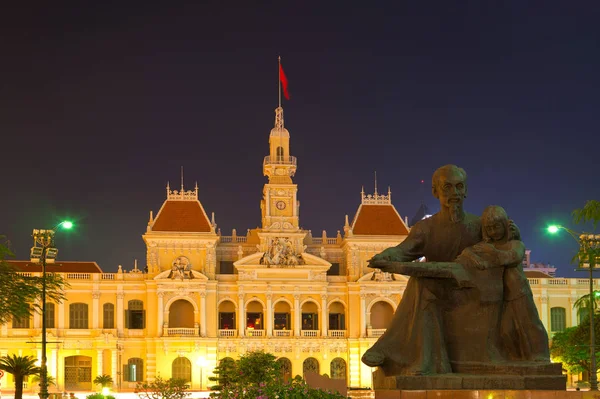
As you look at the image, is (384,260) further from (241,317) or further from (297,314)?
(241,317)

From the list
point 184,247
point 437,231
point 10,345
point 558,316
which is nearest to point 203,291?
point 184,247

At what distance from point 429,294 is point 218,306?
A: 57875 mm

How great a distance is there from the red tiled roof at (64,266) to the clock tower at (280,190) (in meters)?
13.1

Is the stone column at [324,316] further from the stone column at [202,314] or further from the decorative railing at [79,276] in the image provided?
the decorative railing at [79,276]

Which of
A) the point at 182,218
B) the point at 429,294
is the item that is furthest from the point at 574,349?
the point at 429,294

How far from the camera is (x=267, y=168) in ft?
234

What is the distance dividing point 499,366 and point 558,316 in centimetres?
6268

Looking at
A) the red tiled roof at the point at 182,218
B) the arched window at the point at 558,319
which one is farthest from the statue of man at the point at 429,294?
the arched window at the point at 558,319

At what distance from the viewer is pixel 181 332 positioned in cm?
6581

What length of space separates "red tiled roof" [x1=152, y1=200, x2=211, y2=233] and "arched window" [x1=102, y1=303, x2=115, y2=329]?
6125 mm

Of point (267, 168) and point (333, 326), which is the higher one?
point (267, 168)

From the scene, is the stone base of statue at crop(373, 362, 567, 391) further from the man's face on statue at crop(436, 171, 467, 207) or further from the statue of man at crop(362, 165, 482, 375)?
the man's face on statue at crop(436, 171, 467, 207)

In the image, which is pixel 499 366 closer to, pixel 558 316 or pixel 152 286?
pixel 152 286

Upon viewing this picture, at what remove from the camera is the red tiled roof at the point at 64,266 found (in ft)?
225
